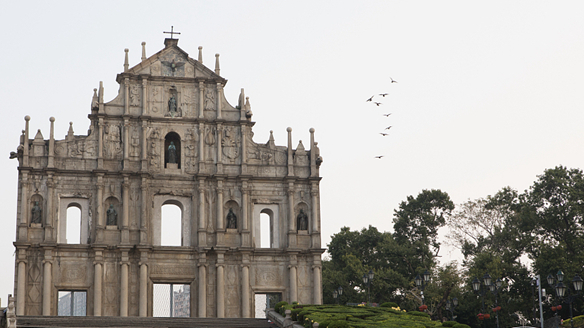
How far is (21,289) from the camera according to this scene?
3947 centimetres

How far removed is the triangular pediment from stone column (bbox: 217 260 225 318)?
1048 cm

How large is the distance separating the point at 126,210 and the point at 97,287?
13.6ft

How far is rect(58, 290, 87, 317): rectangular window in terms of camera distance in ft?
133

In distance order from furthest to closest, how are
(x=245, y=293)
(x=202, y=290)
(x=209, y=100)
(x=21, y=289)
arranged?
(x=209, y=100)
(x=245, y=293)
(x=202, y=290)
(x=21, y=289)

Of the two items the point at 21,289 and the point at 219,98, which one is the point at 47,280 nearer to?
the point at 21,289

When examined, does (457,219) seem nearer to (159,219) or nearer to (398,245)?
(398,245)

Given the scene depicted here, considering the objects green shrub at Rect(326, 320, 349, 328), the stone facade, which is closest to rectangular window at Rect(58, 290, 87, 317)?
the stone facade

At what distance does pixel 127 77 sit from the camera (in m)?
43.6

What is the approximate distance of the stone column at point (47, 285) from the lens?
39425 millimetres

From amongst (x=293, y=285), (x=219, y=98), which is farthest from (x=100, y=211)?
(x=293, y=285)

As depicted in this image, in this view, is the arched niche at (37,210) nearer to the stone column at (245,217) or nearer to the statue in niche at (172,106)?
the statue in niche at (172,106)

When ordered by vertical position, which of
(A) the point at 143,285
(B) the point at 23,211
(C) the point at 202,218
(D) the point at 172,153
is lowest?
(A) the point at 143,285

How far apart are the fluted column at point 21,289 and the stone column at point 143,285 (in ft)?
18.2

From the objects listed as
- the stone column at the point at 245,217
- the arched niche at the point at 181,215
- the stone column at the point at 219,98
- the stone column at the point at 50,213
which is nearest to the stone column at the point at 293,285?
the stone column at the point at 245,217
